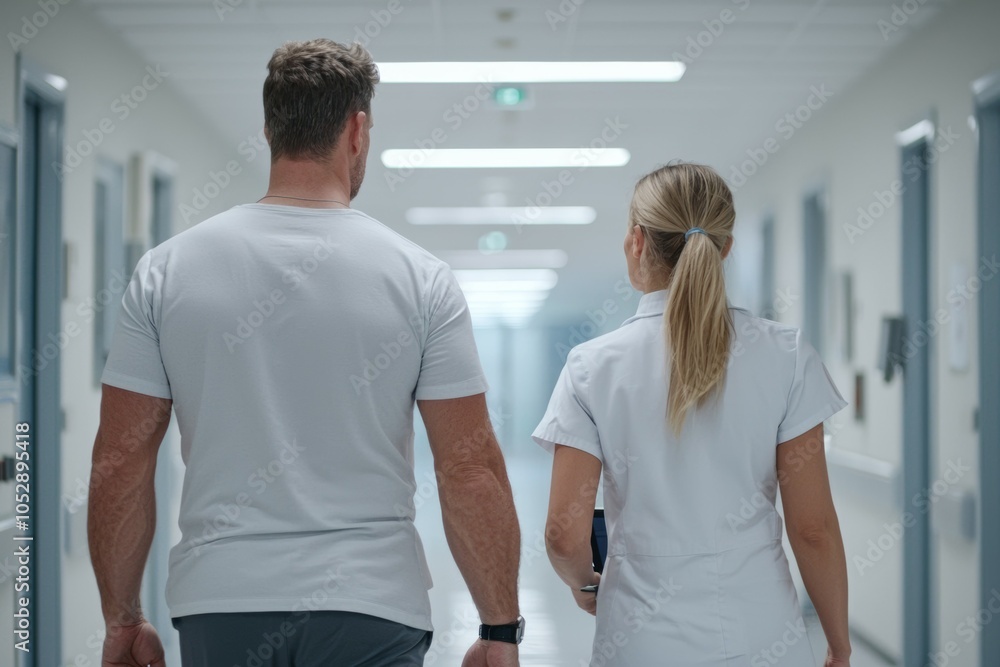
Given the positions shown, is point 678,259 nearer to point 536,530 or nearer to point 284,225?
point 284,225

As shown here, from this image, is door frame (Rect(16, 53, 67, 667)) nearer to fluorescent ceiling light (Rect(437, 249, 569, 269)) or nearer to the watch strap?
the watch strap

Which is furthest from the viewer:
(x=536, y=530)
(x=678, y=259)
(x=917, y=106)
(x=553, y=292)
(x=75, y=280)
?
(x=553, y=292)

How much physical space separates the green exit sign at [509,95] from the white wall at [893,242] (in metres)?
1.57

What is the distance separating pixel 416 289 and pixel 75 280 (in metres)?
2.67

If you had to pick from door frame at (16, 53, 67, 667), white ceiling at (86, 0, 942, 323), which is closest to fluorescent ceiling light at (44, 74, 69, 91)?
door frame at (16, 53, 67, 667)

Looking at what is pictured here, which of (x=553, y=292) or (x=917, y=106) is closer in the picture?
(x=917, y=106)

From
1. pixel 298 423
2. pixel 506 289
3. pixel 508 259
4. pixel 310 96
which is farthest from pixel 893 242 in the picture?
pixel 506 289

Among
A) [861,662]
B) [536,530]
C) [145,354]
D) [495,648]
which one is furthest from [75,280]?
[536,530]

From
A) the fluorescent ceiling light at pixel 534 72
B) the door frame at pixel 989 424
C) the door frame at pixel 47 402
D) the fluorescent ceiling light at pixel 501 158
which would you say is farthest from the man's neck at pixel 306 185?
the fluorescent ceiling light at pixel 501 158

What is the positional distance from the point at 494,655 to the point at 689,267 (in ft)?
2.31

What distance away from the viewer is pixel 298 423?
1.32 meters

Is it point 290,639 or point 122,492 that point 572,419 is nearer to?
point 290,639

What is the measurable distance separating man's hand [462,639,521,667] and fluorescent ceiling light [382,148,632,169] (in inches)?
190

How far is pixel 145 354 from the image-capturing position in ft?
4.46
